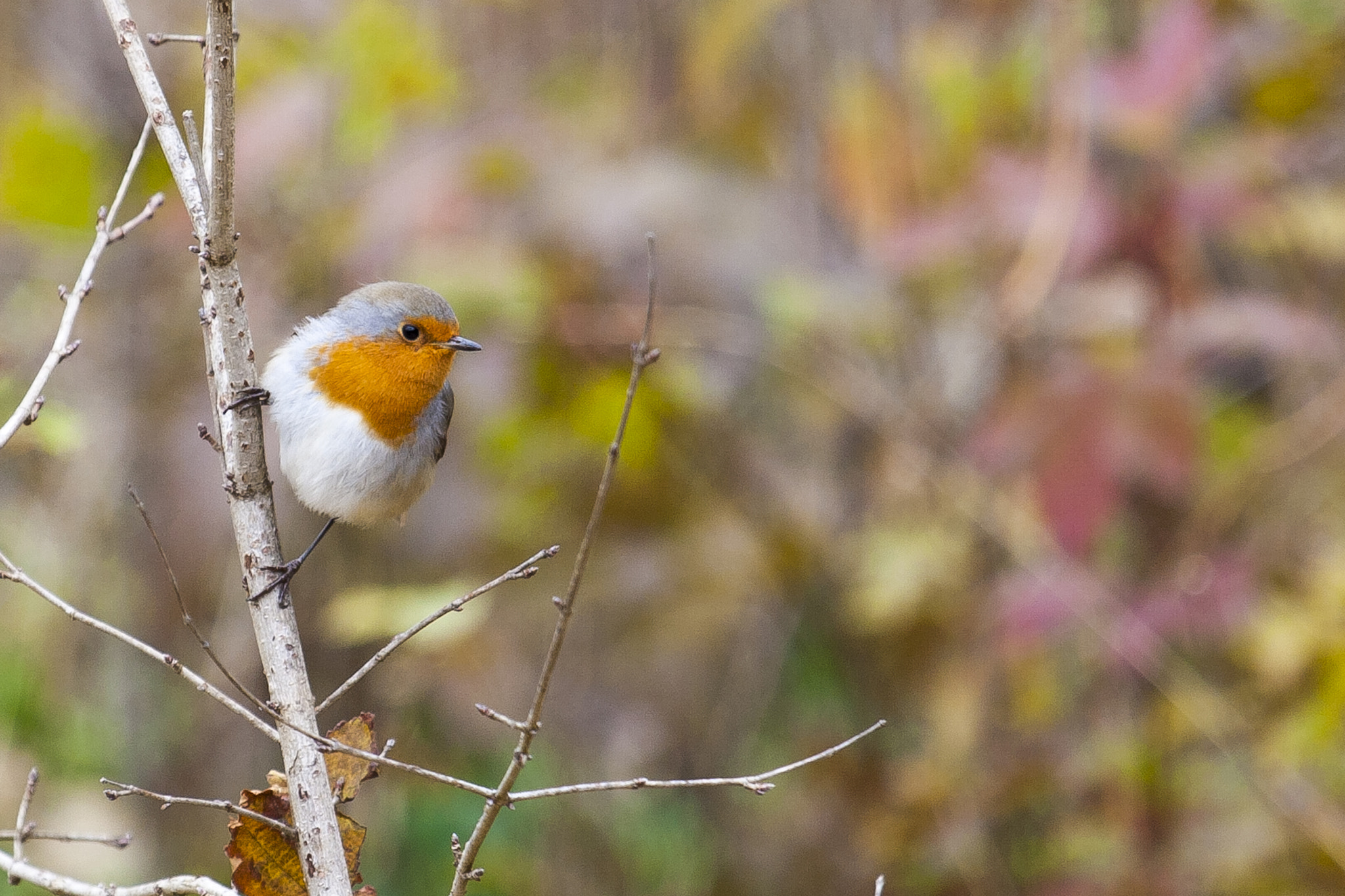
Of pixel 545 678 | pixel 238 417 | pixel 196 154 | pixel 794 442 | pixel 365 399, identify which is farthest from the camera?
pixel 794 442

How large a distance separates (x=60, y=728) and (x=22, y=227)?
215 centimetres

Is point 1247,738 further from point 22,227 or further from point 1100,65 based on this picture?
point 22,227

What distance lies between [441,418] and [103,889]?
1.30 m

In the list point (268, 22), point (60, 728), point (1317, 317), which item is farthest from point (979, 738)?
point (60, 728)

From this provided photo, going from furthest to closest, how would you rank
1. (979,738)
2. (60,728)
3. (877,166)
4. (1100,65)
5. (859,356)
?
(60,728)
(859,356)
(979,738)
(877,166)
(1100,65)

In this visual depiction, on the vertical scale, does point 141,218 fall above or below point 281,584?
above

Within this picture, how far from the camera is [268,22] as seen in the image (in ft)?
12.3

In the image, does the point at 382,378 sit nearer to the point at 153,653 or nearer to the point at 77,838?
the point at 153,653

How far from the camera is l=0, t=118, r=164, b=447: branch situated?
144 cm

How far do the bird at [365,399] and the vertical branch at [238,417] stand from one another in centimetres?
56

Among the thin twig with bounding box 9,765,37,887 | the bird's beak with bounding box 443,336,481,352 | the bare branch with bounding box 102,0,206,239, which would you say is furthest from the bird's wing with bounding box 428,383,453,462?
the thin twig with bounding box 9,765,37,887

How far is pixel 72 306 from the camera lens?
60.7 inches

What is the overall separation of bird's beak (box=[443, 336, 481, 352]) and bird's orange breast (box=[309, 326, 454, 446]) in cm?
2

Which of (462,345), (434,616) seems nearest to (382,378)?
(462,345)
